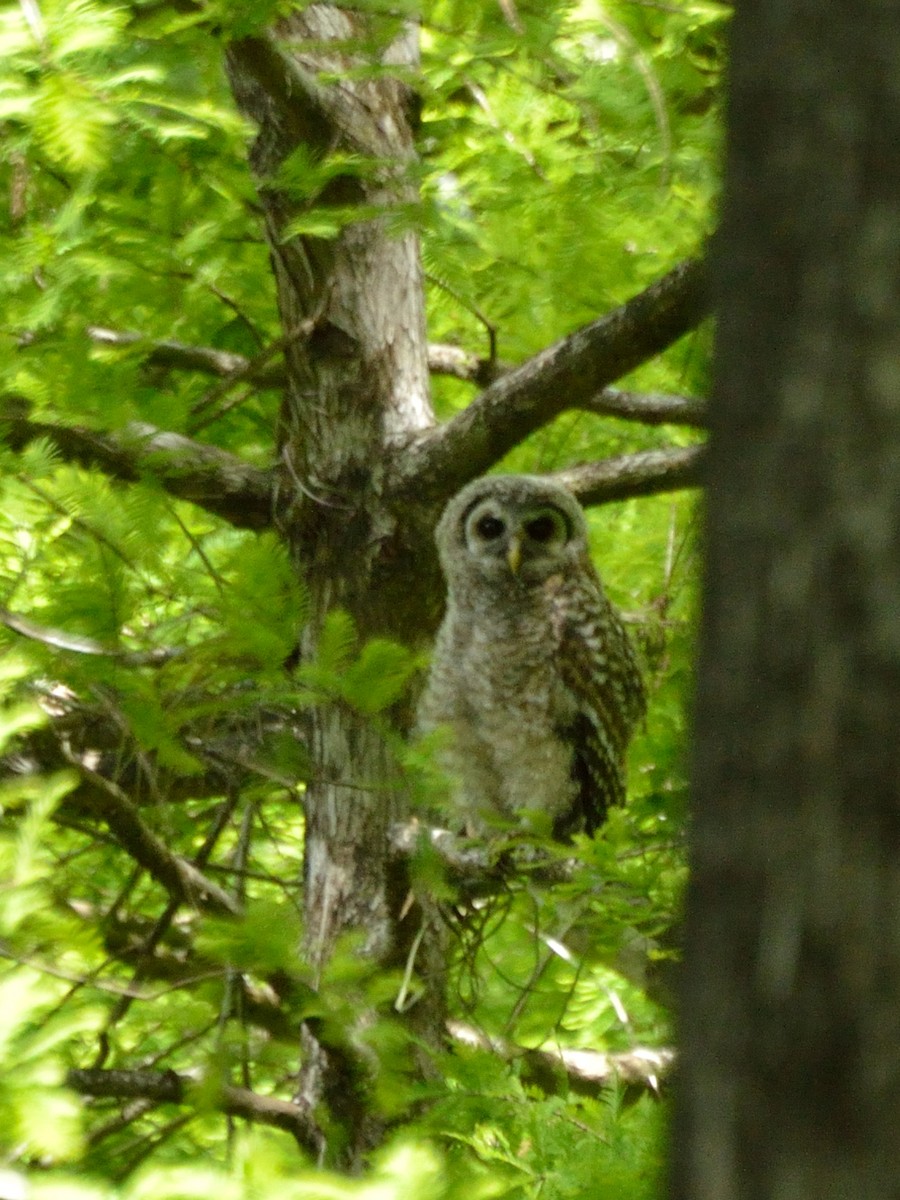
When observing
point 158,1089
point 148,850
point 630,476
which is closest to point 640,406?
point 630,476

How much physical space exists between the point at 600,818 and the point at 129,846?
2235 millimetres

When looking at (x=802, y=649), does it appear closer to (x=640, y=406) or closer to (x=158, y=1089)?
(x=158, y=1089)

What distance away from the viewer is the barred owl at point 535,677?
16.6 feet

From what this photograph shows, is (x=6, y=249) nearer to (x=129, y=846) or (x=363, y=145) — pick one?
(x=363, y=145)

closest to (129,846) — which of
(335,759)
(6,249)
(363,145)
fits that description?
(335,759)

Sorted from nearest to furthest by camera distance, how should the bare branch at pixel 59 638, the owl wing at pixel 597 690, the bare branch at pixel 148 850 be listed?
the bare branch at pixel 59 638, the bare branch at pixel 148 850, the owl wing at pixel 597 690

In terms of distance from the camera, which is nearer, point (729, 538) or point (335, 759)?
point (729, 538)

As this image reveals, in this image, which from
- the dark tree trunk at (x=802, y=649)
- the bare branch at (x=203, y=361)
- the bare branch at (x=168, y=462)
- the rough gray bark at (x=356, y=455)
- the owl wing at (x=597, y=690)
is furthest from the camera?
the owl wing at (x=597, y=690)

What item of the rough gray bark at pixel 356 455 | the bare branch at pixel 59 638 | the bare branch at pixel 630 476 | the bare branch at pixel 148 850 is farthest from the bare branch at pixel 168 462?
the bare branch at pixel 630 476

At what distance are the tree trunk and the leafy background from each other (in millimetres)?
161

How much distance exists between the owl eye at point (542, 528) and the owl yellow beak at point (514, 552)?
0.16ft

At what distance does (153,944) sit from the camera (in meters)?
3.55

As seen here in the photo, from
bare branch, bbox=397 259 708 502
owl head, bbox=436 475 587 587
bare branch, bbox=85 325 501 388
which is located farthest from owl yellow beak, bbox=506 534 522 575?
bare branch, bbox=397 259 708 502

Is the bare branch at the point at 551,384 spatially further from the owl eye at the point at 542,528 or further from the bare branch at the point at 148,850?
the bare branch at the point at 148,850
